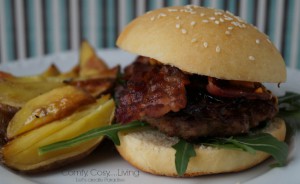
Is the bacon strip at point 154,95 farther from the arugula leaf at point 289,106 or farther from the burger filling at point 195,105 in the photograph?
the arugula leaf at point 289,106

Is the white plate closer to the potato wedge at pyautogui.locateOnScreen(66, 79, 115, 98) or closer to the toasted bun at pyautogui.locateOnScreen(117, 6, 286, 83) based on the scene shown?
the potato wedge at pyautogui.locateOnScreen(66, 79, 115, 98)

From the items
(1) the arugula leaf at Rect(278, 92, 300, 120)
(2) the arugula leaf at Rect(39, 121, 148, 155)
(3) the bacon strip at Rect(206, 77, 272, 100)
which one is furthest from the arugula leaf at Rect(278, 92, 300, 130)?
(2) the arugula leaf at Rect(39, 121, 148, 155)

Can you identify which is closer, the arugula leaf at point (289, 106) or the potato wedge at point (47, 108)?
the potato wedge at point (47, 108)

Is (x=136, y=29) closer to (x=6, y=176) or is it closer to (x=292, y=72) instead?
(x=6, y=176)

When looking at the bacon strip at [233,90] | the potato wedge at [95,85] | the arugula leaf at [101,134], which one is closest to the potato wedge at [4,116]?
the arugula leaf at [101,134]

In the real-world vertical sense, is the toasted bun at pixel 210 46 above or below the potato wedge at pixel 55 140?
above

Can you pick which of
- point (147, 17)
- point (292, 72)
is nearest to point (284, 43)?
point (292, 72)

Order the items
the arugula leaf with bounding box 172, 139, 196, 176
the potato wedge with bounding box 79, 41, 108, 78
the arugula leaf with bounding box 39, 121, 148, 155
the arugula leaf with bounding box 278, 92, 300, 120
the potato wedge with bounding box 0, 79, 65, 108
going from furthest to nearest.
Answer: the potato wedge with bounding box 79, 41, 108, 78 → the arugula leaf with bounding box 278, 92, 300, 120 → the potato wedge with bounding box 0, 79, 65, 108 → the arugula leaf with bounding box 39, 121, 148, 155 → the arugula leaf with bounding box 172, 139, 196, 176
